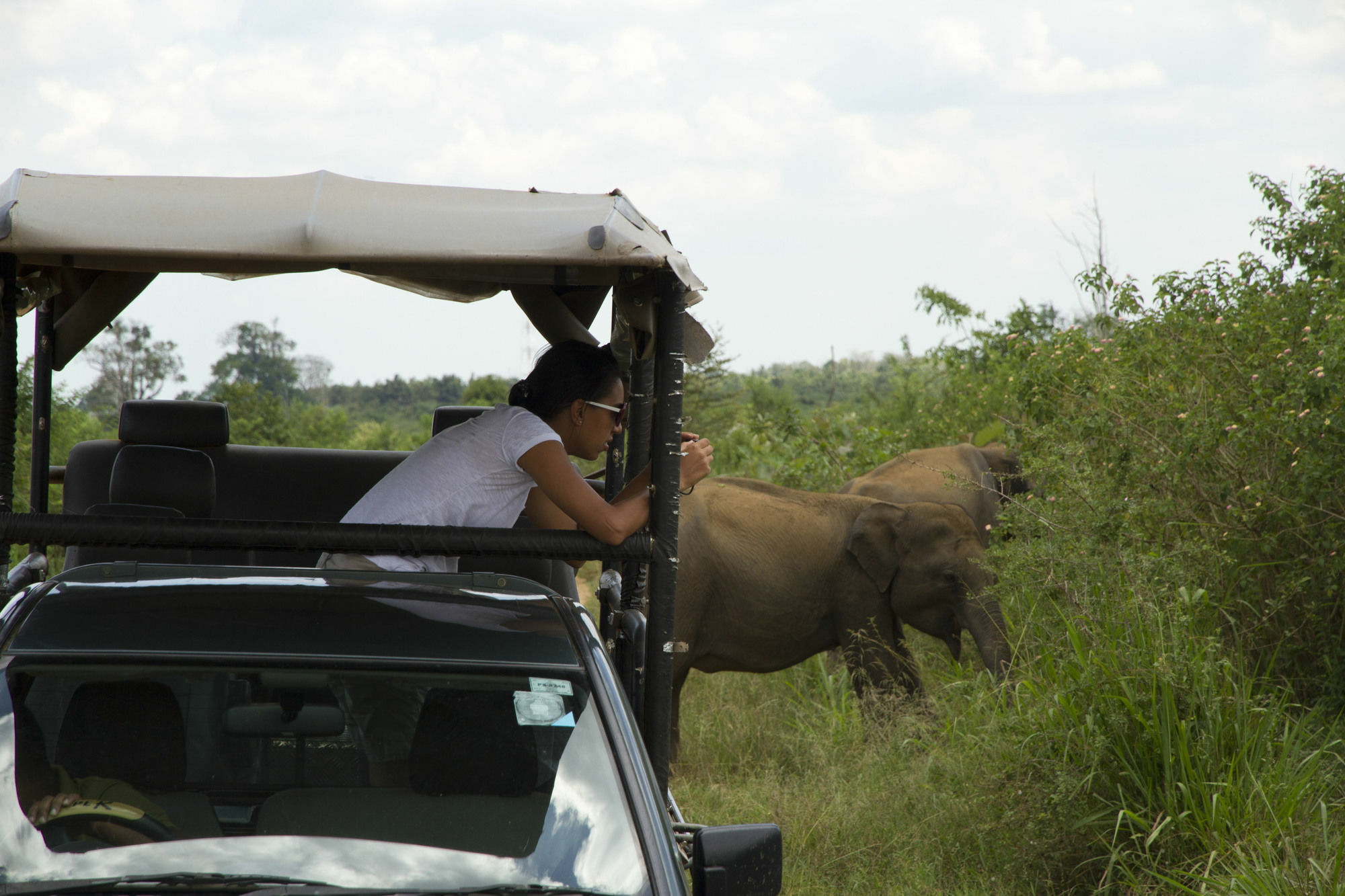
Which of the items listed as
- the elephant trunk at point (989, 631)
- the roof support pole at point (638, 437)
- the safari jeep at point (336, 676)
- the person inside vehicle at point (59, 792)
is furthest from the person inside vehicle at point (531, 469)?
the elephant trunk at point (989, 631)

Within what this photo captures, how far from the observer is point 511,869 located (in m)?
2.11

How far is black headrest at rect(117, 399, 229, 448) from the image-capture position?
5066 millimetres

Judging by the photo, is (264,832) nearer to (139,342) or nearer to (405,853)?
(405,853)

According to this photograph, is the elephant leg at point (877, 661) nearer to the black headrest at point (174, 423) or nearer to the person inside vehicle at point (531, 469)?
the black headrest at point (174, 423)

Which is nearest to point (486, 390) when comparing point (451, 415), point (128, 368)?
point (128, 368)

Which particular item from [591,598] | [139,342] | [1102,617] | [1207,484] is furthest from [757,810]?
[139,342]

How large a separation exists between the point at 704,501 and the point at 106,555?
13.0ft

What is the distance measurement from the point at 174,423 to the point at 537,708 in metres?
3.36

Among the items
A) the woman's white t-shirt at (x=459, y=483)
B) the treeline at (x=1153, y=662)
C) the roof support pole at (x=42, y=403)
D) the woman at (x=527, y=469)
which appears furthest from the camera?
the treeline at (x=1153, y=662)

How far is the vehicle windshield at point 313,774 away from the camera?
2076 mm

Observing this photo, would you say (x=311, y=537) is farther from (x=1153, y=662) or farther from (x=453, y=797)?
(x=1153, y=662)

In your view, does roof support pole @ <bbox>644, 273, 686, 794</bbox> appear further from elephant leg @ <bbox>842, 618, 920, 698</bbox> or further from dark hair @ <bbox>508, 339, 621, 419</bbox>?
elephant leg @ <bbox>842, 618, 920, 698</bbox>

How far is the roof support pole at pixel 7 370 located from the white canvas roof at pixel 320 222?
51mm

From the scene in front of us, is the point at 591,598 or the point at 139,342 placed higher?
the point at 139,342
